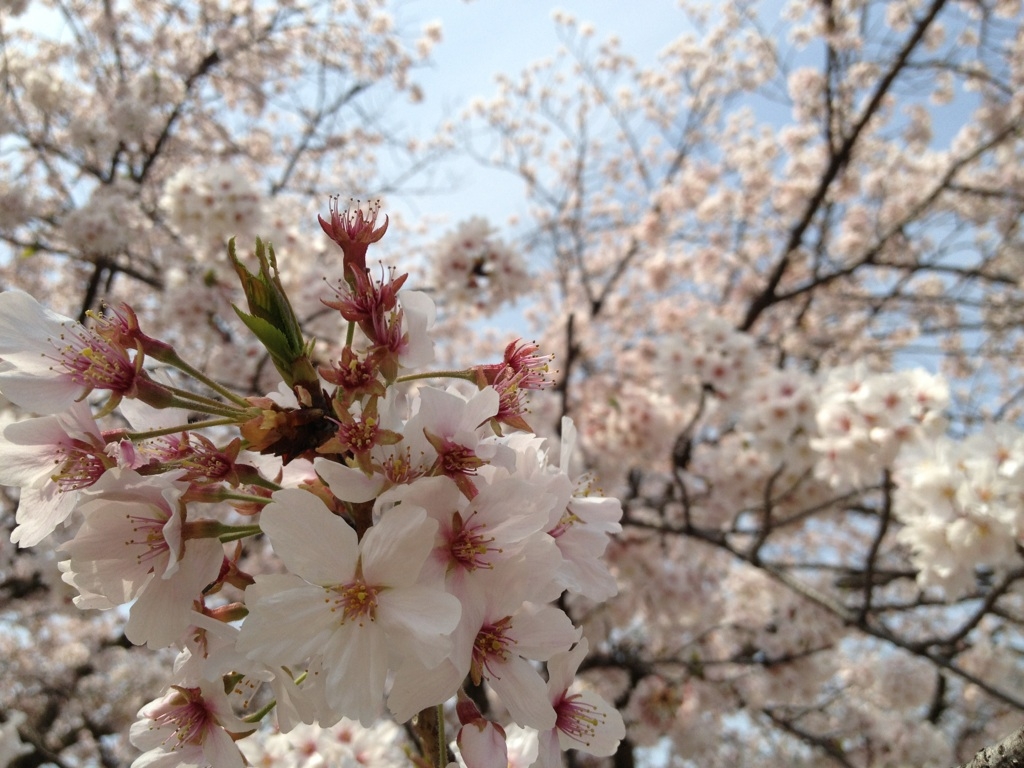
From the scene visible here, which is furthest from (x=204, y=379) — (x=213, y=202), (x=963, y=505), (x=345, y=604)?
(x=213, y=202)

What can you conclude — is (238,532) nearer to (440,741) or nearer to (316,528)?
(316,528)

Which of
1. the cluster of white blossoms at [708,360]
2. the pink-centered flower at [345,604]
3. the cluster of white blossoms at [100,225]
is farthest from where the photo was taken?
the cluster of white blossoms at [708,360]

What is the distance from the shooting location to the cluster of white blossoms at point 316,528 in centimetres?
83

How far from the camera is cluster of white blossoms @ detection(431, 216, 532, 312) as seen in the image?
444 cm

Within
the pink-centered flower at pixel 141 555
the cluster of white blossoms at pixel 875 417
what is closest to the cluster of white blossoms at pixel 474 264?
the cluster of white blossoms at pixel 875 417

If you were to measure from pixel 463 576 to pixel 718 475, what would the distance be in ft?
15.5

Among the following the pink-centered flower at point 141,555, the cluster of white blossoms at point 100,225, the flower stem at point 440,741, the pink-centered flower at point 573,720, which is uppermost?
the pink-centered flower at point 141,555

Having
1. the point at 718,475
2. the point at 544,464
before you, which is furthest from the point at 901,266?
the point at 544,464

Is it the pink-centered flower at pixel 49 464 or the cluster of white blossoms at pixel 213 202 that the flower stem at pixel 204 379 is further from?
the cluster of white blossoms at pixel 213 202

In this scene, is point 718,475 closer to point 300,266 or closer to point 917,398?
point 917,398

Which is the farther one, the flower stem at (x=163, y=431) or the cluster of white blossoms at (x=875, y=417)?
the cluster of white blossoms at (x=875, y=417)

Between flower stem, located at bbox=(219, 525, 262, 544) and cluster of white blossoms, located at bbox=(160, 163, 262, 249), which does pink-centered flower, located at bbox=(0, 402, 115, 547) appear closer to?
flower stem, located at bbox=(219, 525, 262, 544)

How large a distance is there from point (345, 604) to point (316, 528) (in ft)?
0.37

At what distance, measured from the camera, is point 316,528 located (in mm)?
849
